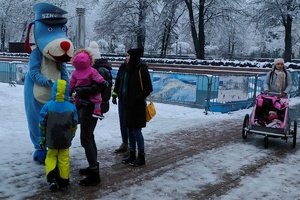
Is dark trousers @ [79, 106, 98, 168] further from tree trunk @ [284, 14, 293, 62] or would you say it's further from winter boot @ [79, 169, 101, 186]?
tree trunk @ [284, 14, 293, 62]

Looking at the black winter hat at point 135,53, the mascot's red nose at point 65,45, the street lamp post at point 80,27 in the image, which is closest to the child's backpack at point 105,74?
the black winter hat at point 135,53

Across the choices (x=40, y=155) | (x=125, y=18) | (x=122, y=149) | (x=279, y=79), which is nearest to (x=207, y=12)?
(x=125, y=18)

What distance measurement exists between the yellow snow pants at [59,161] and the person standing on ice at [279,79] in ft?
16.5

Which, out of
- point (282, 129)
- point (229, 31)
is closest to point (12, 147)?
point (282, 129)

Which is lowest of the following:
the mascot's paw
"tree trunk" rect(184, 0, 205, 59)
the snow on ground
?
the snow on ground

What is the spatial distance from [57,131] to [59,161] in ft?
1.34

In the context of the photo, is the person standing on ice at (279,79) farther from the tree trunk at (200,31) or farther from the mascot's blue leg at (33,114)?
the tree trunk at (200,31)

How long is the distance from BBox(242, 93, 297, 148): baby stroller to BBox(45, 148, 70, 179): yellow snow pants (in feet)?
14.2

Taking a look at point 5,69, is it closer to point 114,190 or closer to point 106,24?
point 114,190

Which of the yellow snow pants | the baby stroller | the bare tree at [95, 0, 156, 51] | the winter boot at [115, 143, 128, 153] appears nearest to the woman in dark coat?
the winter boot at [115, 143, 128, 153]

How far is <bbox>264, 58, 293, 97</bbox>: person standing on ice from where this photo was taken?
8.57 metres

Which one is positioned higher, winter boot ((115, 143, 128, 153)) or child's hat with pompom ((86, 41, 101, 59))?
child's hat with pompom ((86, 41, 101, 59))

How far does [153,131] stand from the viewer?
357 inches

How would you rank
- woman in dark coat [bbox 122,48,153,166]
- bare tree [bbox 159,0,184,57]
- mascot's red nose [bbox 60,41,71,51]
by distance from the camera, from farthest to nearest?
1. bare tree [bbox 159,0,184,57]
2. woman in dark coat [bbox 122,48,153,166]
3. mascot's red nose [bbox 60,41,71,51]
